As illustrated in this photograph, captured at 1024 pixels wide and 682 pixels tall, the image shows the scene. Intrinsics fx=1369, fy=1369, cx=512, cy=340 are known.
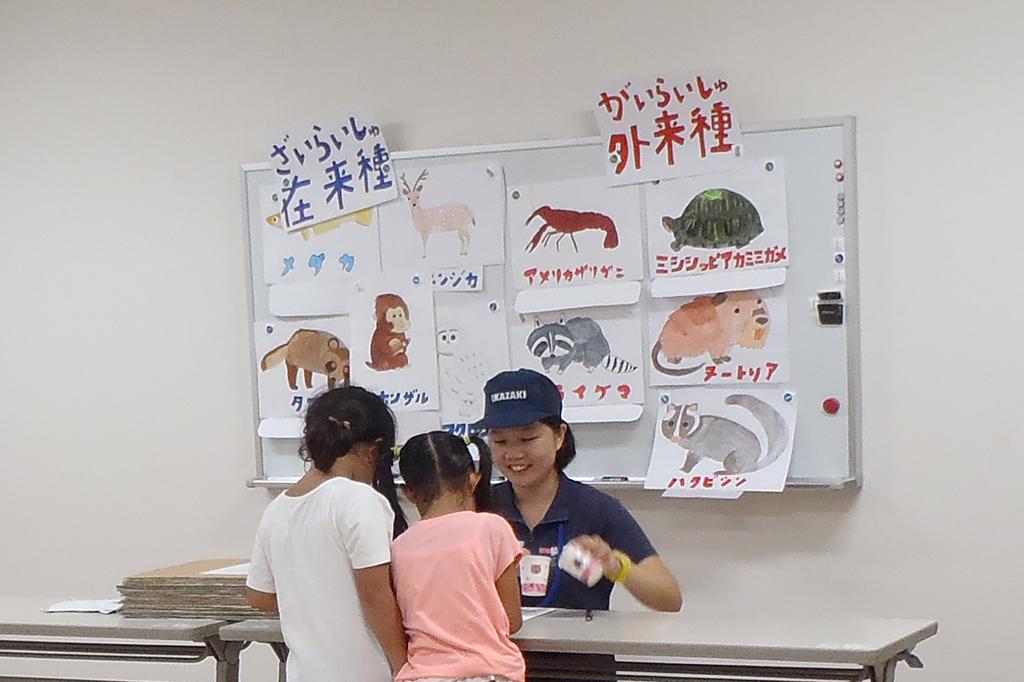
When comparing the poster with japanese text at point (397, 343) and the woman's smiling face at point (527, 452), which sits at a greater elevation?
the poster with japanese text at point (397, 343)

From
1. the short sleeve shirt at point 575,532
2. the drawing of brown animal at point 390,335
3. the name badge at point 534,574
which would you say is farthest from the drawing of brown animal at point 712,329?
the name badge at point 534,574

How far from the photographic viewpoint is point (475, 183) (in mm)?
3871

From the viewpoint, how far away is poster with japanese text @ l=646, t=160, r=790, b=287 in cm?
355

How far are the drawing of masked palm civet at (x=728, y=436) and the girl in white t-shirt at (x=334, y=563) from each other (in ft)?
3.85

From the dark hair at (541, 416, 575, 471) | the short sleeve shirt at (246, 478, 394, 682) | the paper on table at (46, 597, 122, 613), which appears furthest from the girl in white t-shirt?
the paper on table at (46, 597, 122, 613)

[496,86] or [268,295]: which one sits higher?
[496,86]

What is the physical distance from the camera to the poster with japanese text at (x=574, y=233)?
371 cm

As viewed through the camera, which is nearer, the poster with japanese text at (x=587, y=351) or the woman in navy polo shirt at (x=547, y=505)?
the woman in navy polo shirt at (x=547, y=505)

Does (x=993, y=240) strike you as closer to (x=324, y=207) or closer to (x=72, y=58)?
(x=324, y=207)

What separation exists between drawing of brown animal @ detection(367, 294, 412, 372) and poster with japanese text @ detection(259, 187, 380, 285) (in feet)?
0.35

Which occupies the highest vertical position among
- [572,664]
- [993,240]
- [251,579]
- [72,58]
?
[72,58]

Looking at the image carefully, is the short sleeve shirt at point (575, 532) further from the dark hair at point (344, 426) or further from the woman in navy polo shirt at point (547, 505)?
the dark hair at point (344, 426)

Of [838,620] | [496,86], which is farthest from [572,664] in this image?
[496,86]

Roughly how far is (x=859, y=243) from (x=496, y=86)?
3.66ft
